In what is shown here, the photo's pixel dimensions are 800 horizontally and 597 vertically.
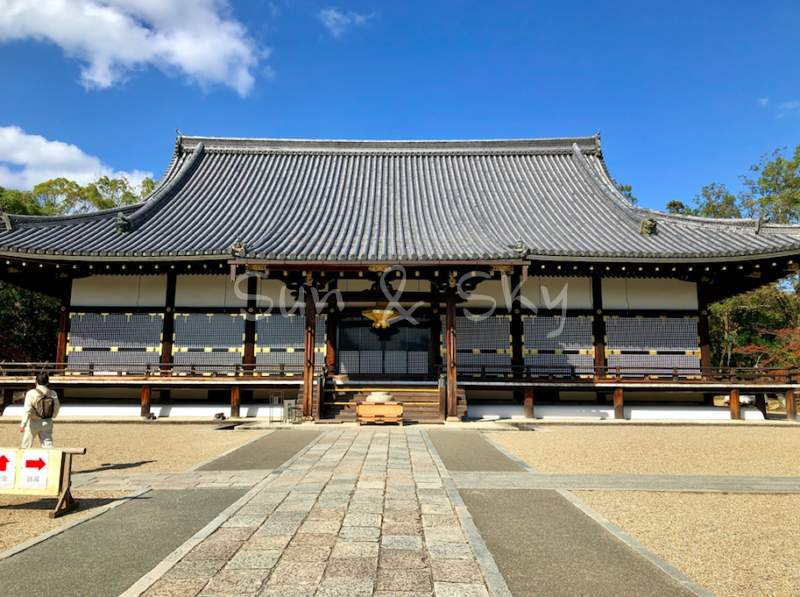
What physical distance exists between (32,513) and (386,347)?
11.1m

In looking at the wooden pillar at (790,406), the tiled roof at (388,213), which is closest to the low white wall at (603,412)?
the wooden pillar at (790,406)

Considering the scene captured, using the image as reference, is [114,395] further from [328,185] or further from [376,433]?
[328,185]

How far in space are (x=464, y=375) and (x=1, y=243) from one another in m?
13.2

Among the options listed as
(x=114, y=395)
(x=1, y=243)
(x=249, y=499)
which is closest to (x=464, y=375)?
(x=249, y=499)

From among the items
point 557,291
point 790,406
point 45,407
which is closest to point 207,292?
point 45,407

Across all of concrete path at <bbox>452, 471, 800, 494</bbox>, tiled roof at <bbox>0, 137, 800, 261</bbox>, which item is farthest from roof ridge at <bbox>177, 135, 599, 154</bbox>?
concrete path at <bbox>452, 471, 800, 494</bbox>

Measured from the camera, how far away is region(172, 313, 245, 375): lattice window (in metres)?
14.5

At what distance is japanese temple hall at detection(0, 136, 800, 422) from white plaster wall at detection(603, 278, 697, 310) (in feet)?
0.14

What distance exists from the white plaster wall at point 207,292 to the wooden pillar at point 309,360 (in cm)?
297

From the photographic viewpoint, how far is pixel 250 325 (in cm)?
1457

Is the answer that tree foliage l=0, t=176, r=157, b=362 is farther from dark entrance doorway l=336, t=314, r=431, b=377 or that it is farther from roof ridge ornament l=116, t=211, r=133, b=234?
dark entrance doorway l=336, t=314, r=431, b=377

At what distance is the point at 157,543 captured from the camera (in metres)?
4.18

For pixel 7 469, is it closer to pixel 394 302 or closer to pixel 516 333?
pixel 394 302

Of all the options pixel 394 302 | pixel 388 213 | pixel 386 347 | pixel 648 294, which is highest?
pixel 388 213
